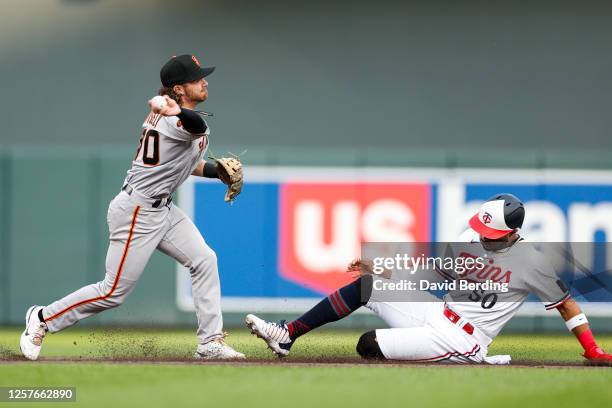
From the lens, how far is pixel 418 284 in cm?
684

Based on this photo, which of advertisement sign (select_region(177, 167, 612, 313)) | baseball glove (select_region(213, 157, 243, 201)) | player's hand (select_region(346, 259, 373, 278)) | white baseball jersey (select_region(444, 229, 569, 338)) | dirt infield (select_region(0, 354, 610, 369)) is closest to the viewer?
dirt infield (select_region(0, 354, 610, 369))

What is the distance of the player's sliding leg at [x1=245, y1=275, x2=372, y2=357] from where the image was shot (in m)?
6.52

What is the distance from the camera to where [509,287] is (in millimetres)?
6414

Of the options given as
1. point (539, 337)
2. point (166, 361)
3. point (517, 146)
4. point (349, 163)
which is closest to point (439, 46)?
point (517, 146)

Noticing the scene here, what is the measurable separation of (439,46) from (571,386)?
7.27 meters

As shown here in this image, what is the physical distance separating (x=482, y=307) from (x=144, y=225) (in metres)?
1.87

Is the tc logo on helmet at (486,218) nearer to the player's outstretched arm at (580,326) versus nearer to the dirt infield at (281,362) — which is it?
the player's outstretched arm at (580,326)

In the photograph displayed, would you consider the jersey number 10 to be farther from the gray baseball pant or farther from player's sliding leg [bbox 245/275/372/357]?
player's sliding leg [bbox 245/275/372/357]

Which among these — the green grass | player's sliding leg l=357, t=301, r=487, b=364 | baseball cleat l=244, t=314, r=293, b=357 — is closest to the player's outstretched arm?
the green grass

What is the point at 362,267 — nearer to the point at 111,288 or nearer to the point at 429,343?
the point at 429,343

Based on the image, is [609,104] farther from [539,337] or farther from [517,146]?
[539,337]

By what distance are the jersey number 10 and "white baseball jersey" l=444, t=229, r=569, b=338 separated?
177 centimetres

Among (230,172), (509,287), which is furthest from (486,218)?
(230,172)

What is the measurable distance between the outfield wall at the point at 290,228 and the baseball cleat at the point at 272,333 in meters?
3.33
